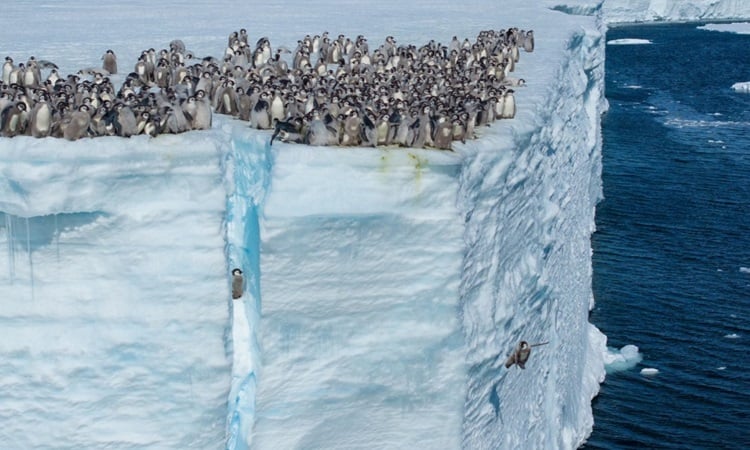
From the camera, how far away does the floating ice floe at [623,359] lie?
2514 cm

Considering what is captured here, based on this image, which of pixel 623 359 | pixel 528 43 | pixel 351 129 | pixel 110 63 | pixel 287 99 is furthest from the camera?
pixel 528 43

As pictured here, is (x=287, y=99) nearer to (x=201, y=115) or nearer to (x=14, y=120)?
(x=201, y=115)

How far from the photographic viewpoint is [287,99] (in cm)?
1606

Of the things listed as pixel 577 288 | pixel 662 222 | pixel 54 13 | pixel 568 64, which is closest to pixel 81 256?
pixel 577 288

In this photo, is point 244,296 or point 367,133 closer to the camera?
point 367,133

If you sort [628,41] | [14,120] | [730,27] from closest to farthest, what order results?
[14,120] < [628,41] < [730,27]

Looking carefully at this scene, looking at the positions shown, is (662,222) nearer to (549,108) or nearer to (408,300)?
(549,108)

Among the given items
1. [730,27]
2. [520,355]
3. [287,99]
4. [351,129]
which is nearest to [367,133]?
[351,129]

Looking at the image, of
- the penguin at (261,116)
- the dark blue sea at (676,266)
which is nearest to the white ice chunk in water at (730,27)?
the dark blue sea at (676,266)

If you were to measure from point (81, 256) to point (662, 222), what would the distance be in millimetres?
23461

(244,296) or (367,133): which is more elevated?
(367,133)

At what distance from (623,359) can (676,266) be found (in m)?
5.74

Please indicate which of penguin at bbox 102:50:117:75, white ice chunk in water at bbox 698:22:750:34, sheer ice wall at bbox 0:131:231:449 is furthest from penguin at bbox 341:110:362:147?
white ice chunk in water at bbox 698:22:750:34

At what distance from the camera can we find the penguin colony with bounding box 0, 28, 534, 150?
46.9 feet
